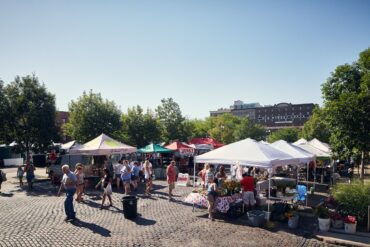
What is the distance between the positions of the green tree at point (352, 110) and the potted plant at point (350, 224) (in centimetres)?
837

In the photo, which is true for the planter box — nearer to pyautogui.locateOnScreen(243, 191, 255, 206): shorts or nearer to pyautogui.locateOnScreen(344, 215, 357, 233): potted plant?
pyautogui.locateOnScreen(344, 215, 357, 233): potted plant

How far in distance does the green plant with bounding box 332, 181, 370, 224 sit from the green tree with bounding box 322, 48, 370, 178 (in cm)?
655

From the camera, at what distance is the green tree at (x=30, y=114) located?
22.3m

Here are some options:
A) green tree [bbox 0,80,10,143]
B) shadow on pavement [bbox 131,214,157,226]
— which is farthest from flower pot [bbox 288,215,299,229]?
green tree [bbox 0,80,10,143]

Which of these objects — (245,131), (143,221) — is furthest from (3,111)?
(245,131)

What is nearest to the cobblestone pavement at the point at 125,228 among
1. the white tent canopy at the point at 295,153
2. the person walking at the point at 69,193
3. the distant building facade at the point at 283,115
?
the person walking at the point at 69,193

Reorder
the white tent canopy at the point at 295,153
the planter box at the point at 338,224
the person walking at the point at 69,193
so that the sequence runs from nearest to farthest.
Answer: the planter box at the point at 338,224 → the person walking at the point at 69,193 → the white tent canopy at the point at 295,153

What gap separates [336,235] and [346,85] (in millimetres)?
13268

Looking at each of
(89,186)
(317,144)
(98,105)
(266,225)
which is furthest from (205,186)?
(98,105)

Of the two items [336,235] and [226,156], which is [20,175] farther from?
[336,235]

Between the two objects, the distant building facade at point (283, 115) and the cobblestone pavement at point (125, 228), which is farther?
the distant building facade at point (283, 115)

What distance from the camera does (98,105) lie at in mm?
30562

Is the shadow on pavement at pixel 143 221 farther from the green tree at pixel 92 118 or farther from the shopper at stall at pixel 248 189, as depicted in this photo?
the green tree at pixel 92 118

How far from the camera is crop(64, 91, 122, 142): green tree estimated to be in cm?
2959
